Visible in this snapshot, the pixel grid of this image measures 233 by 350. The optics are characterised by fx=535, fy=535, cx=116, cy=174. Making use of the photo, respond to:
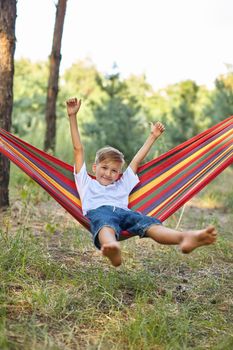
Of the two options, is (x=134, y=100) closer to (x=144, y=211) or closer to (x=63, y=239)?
(x=63, y=239)

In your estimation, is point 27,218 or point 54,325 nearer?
point 54,325

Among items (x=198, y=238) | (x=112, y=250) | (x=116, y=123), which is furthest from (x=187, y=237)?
(x=116, y=123)

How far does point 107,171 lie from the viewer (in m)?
2.72

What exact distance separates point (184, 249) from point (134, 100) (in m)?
6.02

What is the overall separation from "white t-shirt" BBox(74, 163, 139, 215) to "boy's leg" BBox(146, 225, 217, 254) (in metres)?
0.42

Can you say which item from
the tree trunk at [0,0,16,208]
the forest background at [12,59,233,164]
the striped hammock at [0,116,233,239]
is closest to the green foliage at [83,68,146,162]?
the forest background at [12,59,233,164]

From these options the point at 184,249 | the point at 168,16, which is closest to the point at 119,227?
the point at 184,249

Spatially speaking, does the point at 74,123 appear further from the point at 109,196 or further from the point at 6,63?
the point at 6,63

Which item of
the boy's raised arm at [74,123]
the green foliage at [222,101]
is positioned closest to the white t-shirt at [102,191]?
the boy's raised arm at [74,123]

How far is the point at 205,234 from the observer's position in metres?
1.97

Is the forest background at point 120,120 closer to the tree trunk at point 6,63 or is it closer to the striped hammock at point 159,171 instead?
the tree trunk at point 6,63

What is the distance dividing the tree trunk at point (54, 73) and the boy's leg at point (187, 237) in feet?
13.4

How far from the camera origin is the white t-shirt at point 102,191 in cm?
265

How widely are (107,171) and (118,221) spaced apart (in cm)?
33
